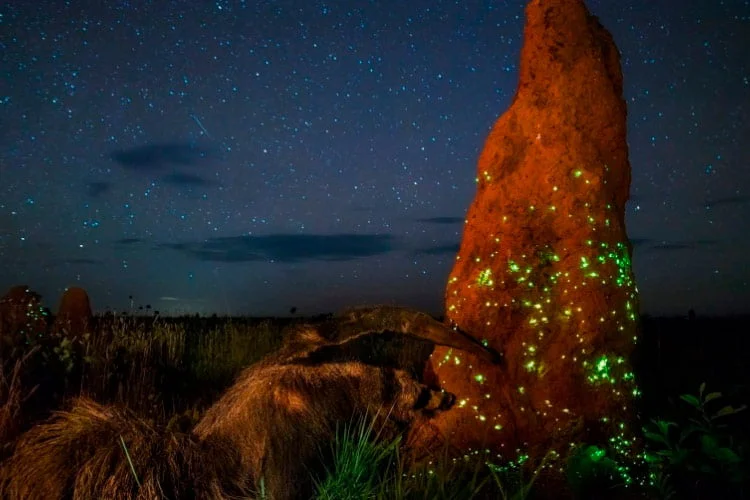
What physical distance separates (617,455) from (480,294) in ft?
5.42

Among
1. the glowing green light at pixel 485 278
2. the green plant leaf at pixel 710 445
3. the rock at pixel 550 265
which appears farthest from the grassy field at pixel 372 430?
the glowing green light at pixel 485 278

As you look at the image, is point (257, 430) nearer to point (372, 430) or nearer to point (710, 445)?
point (372, 430)

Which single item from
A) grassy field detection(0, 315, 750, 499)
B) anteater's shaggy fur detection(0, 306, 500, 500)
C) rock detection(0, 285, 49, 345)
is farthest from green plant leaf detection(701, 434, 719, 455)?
rock detection(0, 285, 49, 345)

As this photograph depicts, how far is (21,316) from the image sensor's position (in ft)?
38.3

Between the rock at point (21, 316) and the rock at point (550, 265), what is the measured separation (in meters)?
6.34

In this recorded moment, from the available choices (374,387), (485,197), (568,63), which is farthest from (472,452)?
(568,63)

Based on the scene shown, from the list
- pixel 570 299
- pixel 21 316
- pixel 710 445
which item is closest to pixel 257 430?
pixel 570 299

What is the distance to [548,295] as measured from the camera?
5.78 m

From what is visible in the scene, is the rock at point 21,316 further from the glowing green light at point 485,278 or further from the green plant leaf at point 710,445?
the green plant leaf at point 710,445

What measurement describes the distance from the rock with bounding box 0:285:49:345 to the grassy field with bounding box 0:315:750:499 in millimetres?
153

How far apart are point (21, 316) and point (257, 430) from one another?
8.27 m

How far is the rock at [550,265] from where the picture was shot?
5602 mm

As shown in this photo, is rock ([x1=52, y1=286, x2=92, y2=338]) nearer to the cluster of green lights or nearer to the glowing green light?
the glowing green light

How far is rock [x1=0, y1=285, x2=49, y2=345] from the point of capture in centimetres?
1027
